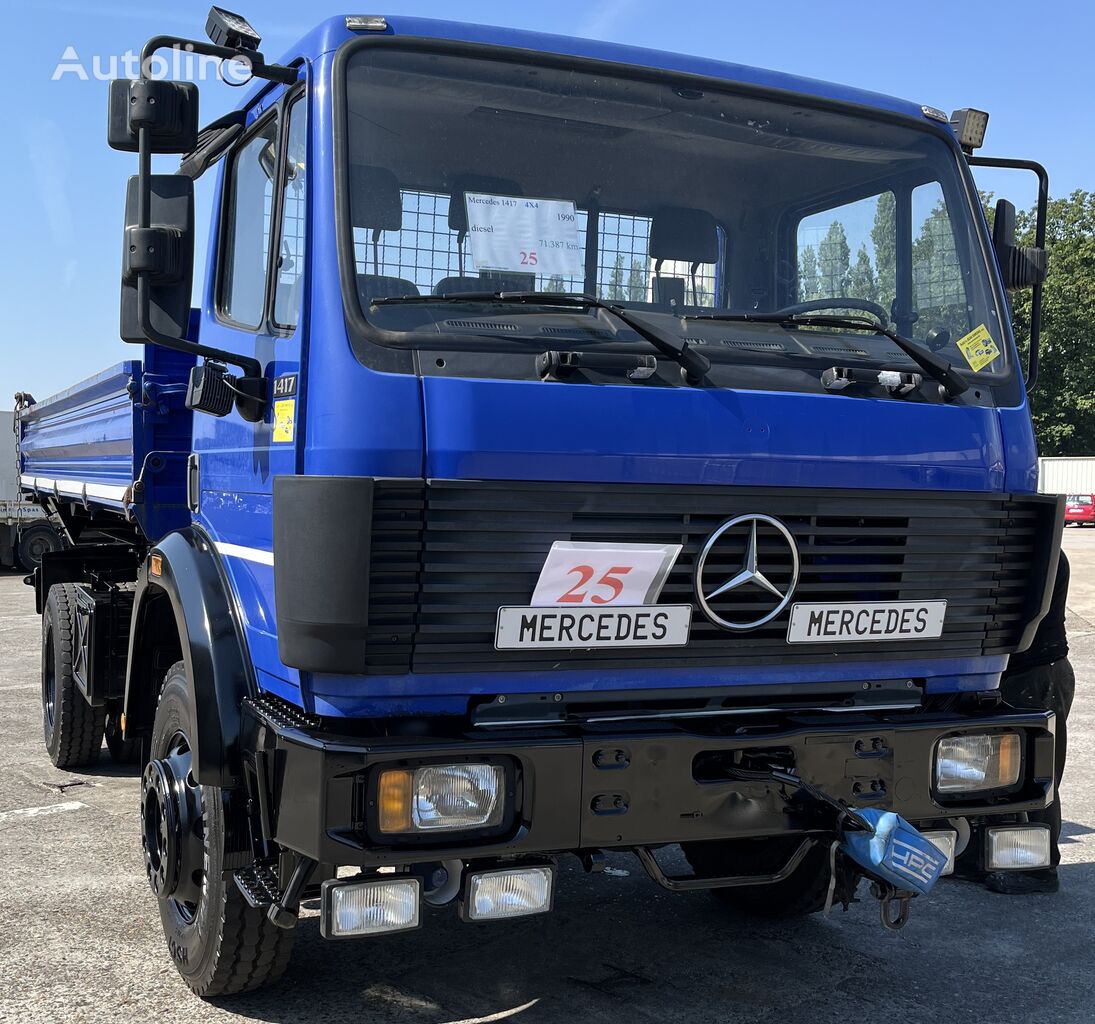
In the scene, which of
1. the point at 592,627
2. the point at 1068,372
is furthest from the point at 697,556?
the point at 1068,372

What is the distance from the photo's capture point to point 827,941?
4.29 metres

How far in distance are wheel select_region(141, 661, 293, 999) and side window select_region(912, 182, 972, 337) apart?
7.88ft

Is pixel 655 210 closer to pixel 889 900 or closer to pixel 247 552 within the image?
pixel 247 552

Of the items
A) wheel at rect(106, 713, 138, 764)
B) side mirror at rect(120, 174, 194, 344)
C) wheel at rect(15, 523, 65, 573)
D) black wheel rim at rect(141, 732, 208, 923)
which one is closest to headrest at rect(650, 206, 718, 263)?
side mirror at rect(120, 174, 194, 344)

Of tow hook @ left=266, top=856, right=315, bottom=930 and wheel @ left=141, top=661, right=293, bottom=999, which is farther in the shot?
wheel @ left=141, top=661, right=293, bottom=999

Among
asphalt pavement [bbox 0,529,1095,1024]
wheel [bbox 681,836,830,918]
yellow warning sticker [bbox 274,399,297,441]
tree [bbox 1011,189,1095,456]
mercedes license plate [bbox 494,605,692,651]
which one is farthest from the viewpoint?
tree [bbox 1011,189,1095,456]

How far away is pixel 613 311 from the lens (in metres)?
3.18

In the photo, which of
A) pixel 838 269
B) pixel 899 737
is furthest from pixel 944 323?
pixel 899 737

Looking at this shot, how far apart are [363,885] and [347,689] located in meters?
0.45

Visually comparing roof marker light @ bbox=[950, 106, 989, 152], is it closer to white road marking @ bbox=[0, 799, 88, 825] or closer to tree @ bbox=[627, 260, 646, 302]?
tree @ bbox=[627, 260, 646, 302]

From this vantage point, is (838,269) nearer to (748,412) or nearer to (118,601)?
(748,412)

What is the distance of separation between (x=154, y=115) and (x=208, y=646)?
1.38m

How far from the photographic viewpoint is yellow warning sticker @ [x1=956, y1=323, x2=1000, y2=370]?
3566mm

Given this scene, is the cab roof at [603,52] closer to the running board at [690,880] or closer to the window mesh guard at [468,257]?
the window mesh guard at [468,257]
